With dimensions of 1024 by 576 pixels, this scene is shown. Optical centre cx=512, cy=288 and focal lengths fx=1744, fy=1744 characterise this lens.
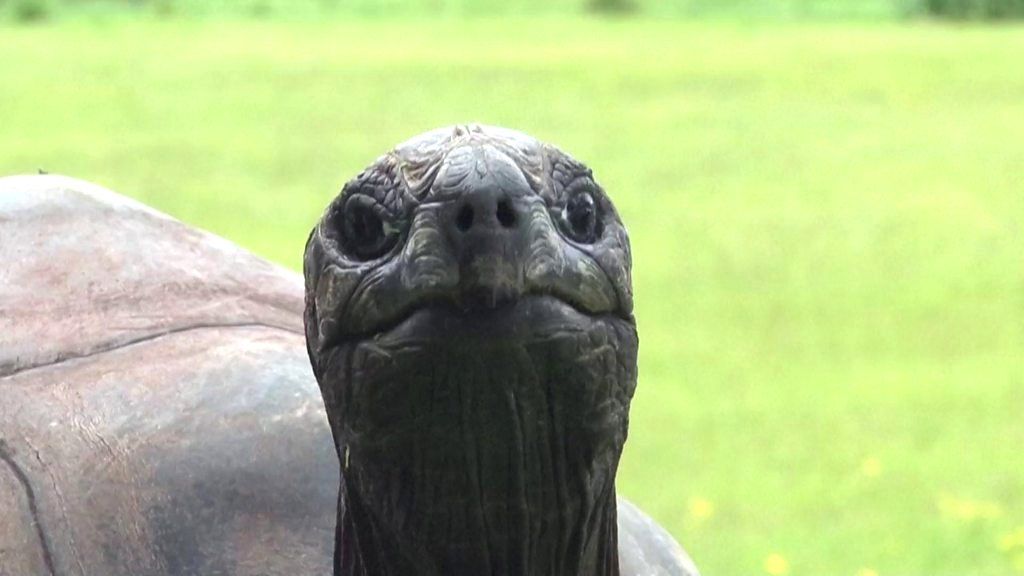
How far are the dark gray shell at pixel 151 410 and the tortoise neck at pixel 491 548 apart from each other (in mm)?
180

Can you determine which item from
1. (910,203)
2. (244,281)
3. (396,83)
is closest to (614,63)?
(396,83)

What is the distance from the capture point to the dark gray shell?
5.24 ft

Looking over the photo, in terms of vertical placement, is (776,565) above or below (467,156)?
below

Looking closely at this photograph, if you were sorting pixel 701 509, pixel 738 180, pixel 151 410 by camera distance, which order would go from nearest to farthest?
pixel 151 410
pixel 701 509
pixel 738 180

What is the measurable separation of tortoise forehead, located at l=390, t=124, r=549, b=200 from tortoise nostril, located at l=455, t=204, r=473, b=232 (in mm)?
25

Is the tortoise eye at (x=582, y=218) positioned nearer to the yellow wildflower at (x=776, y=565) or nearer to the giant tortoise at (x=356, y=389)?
the giant tortoise at (x=356, y=389)

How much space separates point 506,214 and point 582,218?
0.11m

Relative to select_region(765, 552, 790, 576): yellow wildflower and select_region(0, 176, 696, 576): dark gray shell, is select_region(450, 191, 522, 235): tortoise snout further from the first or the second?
select_region(765, 552, 790, 576): yellow wildflower

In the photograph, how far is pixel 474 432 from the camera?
1.28 m

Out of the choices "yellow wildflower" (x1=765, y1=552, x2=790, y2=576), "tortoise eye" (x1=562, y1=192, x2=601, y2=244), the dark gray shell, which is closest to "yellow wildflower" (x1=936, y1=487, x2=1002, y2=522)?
"yellow wildflower" (x1=765, y1=552, x2=790, y2=576)

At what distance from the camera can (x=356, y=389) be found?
131 centimetres

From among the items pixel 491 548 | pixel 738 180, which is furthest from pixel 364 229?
pixel 738 180

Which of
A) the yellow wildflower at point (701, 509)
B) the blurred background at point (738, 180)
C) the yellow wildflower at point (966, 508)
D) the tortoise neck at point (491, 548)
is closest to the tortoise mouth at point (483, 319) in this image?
the tortoise neck at point (491, 548)

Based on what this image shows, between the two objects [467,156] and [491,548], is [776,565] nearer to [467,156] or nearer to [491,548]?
[491,548]
